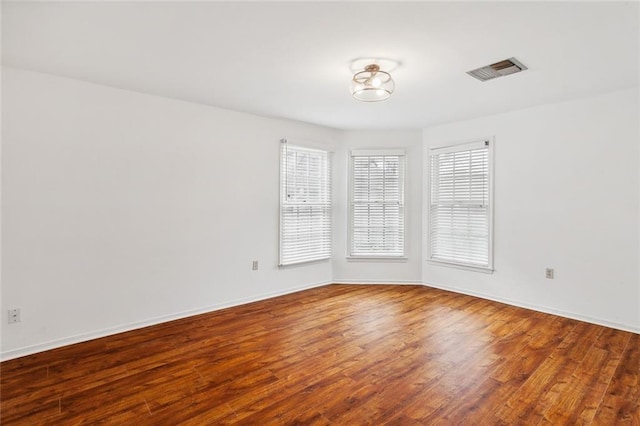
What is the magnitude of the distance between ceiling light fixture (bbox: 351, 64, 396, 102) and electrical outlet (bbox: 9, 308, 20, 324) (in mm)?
3395

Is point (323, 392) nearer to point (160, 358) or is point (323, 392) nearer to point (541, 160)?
point (160, 358)

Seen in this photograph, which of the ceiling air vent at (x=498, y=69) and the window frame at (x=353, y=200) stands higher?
the ceiling air vent at (x=498, y=69)

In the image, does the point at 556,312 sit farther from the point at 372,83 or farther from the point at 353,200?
the point at 372,83

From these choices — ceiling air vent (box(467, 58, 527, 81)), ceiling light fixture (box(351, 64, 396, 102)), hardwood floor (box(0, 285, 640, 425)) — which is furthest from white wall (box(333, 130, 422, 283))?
ceiling light fixture (box(351, 64, 396, 102))

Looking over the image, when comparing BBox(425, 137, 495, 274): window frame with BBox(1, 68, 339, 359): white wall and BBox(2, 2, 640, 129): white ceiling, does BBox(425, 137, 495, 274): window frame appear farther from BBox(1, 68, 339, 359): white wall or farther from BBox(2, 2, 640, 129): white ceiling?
BBox(1, 68, 339, 359): white wall

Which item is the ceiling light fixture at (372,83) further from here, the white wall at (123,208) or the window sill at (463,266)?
the window sill at (463,266)

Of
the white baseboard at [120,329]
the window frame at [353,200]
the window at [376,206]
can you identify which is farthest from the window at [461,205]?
the white baseboard at [120,329]

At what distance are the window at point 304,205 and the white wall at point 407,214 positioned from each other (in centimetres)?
21

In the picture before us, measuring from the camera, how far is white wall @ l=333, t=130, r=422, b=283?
5.19 metres

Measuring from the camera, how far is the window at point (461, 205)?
447 centimetres

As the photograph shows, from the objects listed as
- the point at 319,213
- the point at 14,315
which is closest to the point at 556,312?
the point at 319,213

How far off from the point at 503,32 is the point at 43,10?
9.51ft

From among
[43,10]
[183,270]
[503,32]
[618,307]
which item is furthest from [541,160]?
[43,10]

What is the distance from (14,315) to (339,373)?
2.71 metres
